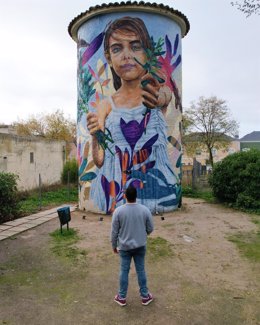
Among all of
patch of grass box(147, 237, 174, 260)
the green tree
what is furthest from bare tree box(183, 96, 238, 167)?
patch of grass box(147, 237, 174, 260)

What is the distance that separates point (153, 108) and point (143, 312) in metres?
8.66

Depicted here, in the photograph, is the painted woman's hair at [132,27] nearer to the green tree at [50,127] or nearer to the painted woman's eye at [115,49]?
the painted woman's eye at [115,49]

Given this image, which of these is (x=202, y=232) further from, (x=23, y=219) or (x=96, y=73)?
(x=96, y=73)

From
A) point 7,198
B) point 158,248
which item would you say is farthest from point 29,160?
point 158,248

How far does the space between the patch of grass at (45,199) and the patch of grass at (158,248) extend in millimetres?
5994

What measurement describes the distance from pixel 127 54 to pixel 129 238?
28.7 ft

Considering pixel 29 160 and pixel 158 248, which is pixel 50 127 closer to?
pixel 29 160

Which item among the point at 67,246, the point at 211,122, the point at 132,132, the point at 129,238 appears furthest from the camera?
the point at 211,122

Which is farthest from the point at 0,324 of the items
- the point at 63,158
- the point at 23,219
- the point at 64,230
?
the point at 63,158

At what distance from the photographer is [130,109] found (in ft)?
40.4

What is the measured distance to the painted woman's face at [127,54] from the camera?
12164 millimetres

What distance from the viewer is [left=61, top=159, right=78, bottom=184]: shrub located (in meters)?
22.3

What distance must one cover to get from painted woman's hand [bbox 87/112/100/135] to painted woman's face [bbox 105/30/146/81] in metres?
1.84

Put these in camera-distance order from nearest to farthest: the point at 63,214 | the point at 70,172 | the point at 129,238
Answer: the point at 129,238
the point at 63,214
the point at 70,172
